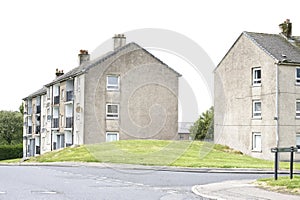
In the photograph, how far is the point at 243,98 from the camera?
4206cm

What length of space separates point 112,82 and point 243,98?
40.9 ft

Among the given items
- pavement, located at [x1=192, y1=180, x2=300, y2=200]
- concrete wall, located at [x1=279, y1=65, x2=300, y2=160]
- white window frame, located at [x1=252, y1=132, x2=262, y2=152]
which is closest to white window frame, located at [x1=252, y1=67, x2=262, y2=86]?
concrete wall, located at [x1=279, y1=65, x2=300, y2=160]

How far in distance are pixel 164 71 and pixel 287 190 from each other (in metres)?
37.3

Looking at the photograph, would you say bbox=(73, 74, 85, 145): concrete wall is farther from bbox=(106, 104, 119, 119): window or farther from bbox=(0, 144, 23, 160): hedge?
bbox=(0, 144, 23, 160): hedge

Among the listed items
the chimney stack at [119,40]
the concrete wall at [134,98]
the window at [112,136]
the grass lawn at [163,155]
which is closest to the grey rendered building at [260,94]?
the grass lawn at [163,155]

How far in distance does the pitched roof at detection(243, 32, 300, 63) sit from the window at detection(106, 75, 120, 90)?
12.6 metres

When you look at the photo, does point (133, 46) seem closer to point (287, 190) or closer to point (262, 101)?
point (262, 101)

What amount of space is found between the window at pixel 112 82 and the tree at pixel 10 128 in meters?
52.1

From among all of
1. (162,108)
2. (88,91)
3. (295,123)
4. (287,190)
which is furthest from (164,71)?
(287,190)

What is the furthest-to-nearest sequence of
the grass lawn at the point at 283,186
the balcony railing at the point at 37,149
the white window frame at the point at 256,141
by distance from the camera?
1. the balcony railing at the point at 37,149
2. the white window frame at the point at 256,141
3. the grass lawn at the point at 283,186

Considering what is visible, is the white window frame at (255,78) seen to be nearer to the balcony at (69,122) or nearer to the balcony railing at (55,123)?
the balcony at (69,122)

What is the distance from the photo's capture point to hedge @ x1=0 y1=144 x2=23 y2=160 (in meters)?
72.7

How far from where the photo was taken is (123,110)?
48125 mm

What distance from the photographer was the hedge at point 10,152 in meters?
72.7
